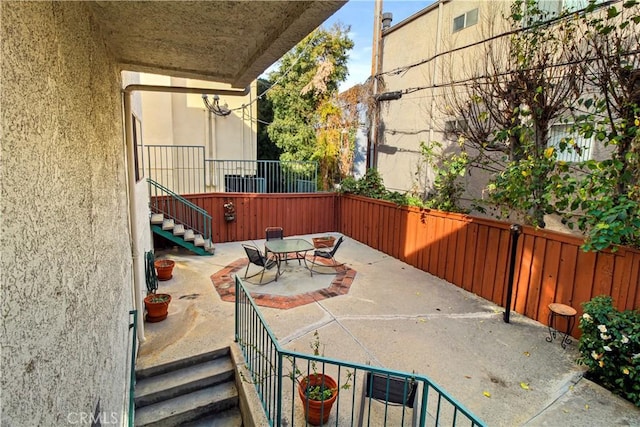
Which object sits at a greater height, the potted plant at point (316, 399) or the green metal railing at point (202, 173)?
the green metal railing at point (202, 173)

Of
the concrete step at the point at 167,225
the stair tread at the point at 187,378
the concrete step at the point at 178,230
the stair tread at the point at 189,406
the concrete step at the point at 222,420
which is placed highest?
the concrete step at the point at 167,225

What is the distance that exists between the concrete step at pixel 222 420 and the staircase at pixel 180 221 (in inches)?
205

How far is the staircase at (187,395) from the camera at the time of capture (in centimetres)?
358

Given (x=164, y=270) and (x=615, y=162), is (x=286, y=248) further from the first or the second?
(x=615, y=162)

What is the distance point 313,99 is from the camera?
14492 millimetres

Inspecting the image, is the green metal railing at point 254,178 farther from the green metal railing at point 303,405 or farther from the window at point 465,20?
the green metal railing at point 303,405

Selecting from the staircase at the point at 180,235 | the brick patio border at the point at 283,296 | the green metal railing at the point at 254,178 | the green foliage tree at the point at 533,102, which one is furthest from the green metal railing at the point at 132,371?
the green metal railing at the point at 254,178

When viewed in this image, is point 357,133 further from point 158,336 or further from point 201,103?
point 158,336

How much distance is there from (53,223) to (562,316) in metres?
5.90

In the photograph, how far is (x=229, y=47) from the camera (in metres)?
2.54

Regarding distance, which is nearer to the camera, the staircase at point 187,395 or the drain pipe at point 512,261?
the staircase at point 187,395

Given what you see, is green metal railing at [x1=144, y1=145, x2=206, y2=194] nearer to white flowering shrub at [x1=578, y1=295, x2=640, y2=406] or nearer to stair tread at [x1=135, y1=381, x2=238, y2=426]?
stair tread at [x1=135, y1=381, x2=238, y2=426]

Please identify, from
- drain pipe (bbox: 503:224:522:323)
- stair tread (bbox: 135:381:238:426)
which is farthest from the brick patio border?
drain pipe (bbox: 503:224:522:323)

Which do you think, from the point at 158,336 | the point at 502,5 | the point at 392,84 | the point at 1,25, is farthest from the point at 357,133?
the point at 1,25
